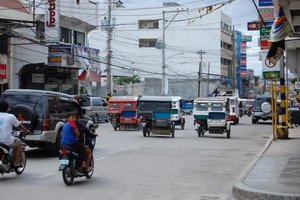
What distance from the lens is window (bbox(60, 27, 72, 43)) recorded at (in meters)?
43.5

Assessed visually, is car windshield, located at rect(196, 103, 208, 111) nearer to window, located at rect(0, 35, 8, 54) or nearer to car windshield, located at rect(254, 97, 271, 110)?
window, located at rect(0, 35, 8, 54)

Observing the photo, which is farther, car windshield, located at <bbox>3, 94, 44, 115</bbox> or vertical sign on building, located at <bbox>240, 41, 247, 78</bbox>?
vertical sign on building, located at <bbox>240, 41, 247, 78</bbox>

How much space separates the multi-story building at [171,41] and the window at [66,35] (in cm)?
3699

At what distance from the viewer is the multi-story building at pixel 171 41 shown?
83.3 m

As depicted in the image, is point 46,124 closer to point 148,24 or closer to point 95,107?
point 95,107

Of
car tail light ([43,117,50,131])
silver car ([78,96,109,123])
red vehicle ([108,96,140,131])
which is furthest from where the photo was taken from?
silver car ([78,96,109,123])

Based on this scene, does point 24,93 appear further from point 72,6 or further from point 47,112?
point 72,6

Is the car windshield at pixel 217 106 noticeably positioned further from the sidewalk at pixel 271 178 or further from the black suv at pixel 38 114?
the black suv at pixel 38 114

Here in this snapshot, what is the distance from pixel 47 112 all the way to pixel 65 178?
16.7ft

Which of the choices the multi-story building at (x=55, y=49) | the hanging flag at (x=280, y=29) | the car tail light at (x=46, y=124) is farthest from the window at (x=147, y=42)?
the hanging flag at (x=280, y=29)

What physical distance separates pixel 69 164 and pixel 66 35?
114ft

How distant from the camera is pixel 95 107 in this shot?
129ft

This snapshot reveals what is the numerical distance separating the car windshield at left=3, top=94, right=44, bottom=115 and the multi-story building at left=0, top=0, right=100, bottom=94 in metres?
19.3

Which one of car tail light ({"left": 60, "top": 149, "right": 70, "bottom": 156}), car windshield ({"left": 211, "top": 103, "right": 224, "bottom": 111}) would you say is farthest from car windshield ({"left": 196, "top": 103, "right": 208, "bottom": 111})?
car tail light ({"left": 60, "top": 149, "right": 70, "bottom": 156})
